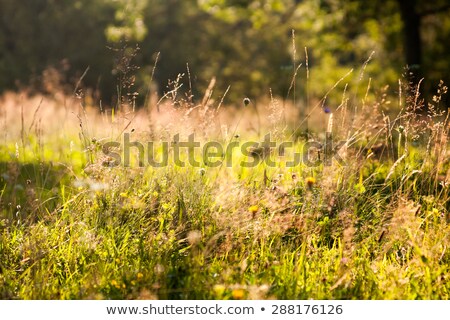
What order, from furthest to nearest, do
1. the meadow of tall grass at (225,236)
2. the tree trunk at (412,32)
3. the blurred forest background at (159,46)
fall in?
the blurred forest background at (159,46), the tree trunk at (412,32), the meadow of tall grass at (225,236)

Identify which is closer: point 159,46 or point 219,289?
point 219,289

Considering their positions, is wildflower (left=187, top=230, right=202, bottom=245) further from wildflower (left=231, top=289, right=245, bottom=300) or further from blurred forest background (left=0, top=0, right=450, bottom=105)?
blurred forest background (left=0, top=0, right=450, bottom=105)

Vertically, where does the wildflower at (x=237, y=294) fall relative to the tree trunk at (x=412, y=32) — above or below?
below

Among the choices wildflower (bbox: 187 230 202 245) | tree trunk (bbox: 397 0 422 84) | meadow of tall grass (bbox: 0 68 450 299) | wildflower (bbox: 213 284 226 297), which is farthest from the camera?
tree trunk (bbox: 397 0 422 84)

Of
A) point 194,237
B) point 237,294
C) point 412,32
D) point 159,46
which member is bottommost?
point 237,294

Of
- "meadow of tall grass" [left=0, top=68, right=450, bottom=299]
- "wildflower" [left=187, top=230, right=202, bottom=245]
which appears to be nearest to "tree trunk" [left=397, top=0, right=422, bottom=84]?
"meadow of tall grass" [left=0, top=68, right=450, bottom=299]

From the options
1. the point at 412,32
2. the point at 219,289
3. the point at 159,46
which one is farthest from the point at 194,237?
the point at 159,46

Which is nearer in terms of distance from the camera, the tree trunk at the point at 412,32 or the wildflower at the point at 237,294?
the wildflower at the point at 237,294

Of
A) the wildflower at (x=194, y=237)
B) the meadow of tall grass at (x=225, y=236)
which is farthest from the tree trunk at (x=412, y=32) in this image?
the wildflower at (x=194, y=237)

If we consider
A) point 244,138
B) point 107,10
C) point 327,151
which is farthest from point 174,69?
point 327,151

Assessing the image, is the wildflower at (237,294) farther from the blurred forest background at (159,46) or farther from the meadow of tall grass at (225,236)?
the blurred forest background at (159,46)

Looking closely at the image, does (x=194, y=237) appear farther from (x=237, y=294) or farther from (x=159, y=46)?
(x=159, y=46)

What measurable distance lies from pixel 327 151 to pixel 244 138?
3.76m

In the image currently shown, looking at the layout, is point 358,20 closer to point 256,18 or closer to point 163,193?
point 256,18
